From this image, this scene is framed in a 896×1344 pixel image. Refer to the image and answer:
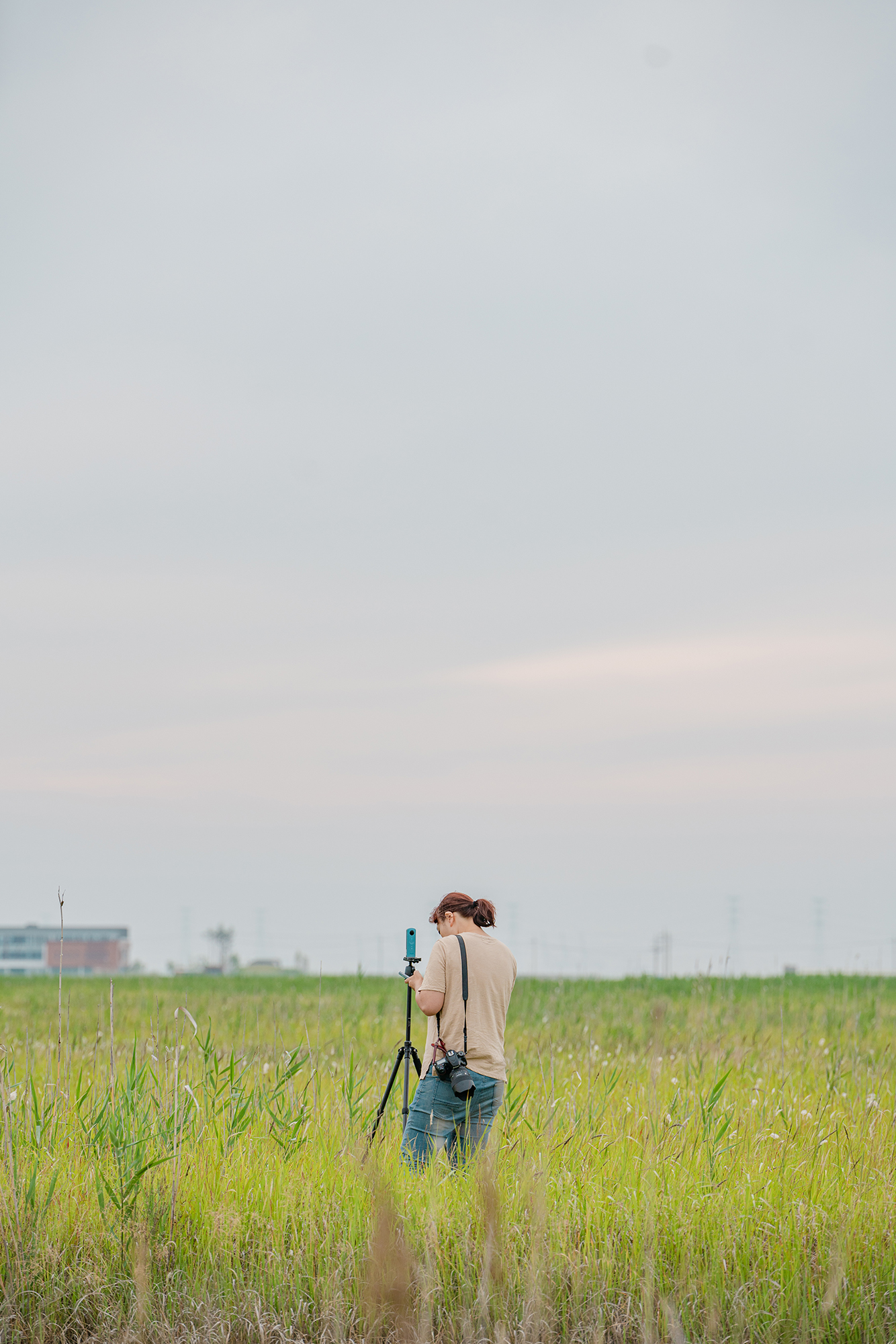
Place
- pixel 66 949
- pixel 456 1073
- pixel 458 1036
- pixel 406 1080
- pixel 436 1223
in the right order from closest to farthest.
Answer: pixel 436 1223
pixel 456 1073
pixel 458 1036
pixel 406 1080
pixel 66 949

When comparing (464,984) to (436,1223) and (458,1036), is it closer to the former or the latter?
(458,1036)

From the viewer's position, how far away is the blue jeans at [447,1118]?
21.8 ft

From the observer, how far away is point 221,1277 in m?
5.27

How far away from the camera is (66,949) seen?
14962 cm

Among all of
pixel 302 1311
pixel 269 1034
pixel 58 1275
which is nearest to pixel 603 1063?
pixel 302 1311

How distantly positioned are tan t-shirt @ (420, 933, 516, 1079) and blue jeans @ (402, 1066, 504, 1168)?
109mm

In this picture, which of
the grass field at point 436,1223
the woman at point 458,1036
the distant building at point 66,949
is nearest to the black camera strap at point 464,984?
the woman at point 458,1036

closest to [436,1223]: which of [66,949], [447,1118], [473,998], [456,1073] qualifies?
[456,1073]

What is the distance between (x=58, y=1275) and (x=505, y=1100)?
307 cm

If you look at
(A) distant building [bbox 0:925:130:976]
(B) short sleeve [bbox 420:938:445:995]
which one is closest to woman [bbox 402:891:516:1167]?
(B) short sleeve [bbox 420:938:445:995]

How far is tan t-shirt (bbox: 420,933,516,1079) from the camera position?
22.1 feet

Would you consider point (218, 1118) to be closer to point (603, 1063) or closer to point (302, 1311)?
point (302, 1311)

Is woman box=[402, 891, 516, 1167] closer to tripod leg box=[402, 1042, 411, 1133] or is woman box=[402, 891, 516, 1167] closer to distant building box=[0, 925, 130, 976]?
tripod leg box=[402, 1042, 411, 1133]

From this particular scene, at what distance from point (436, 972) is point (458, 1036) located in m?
0.42
